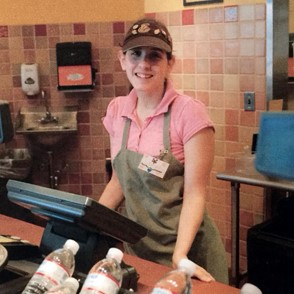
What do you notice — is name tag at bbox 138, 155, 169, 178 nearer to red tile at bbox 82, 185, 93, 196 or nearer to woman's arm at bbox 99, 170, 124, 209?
woman's arm at bbox 99, 170, 124, 209

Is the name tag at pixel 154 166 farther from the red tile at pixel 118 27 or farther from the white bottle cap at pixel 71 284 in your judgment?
the red tile at pixel 118 27

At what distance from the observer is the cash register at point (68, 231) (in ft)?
3.92

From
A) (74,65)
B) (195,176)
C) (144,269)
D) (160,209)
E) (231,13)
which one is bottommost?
(144,269)

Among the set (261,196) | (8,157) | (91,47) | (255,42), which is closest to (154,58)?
(255,42)

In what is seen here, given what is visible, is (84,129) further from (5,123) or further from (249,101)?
(5,123)

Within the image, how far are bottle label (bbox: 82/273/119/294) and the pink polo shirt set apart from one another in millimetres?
699

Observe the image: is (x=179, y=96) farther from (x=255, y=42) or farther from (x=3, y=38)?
(x=3, y=38)

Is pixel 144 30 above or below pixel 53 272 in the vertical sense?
above

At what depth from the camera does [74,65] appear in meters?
3.41

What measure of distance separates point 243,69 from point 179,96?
1.41 meters

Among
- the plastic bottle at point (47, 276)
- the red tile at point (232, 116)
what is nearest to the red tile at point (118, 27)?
the red tile at point (232, 116)

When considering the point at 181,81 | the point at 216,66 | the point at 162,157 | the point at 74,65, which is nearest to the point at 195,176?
the point at 162,157

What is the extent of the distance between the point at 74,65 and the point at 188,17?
2.53 feet

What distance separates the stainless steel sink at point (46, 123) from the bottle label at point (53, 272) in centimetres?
236
